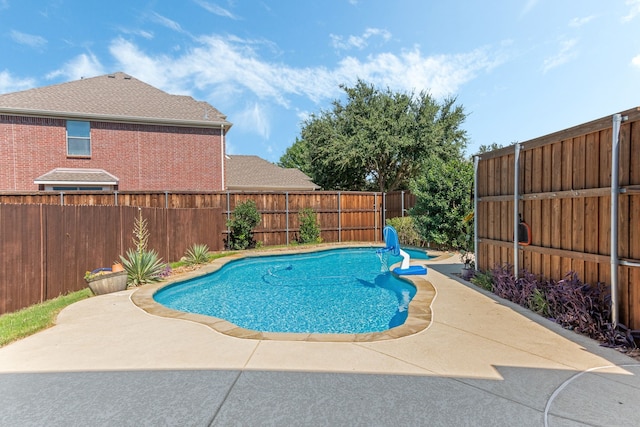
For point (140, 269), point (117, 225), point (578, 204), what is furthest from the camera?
point (117, 225)

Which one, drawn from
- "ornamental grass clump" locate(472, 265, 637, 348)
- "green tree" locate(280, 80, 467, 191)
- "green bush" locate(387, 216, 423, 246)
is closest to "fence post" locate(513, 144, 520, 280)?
"ornamental grass clump" locate(472, 265, 637, 348)

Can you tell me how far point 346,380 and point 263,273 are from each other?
23.0ft

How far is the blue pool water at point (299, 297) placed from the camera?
5.38 meters

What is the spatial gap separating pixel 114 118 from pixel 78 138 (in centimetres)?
179

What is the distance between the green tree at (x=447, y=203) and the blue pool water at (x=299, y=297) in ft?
5.79

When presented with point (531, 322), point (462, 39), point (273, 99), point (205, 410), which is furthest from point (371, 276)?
point (273, 99)

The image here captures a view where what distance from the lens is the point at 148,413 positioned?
2.37 meters

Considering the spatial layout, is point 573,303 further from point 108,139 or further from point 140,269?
Result: point 108,139

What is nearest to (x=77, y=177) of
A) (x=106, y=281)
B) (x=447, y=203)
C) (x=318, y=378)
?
(x=106, y=281)

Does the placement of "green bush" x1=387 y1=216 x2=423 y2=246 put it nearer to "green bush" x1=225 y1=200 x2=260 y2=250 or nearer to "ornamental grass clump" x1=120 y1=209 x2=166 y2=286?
"green bush" x1=225 y1=200 x2=260 y2=250

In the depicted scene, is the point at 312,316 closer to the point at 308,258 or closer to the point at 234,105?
the point at 308,258

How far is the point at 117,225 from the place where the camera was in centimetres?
794

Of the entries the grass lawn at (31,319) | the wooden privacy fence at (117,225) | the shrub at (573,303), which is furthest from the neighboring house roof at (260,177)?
the shrub at (573,303)

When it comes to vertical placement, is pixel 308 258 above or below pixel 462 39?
below
